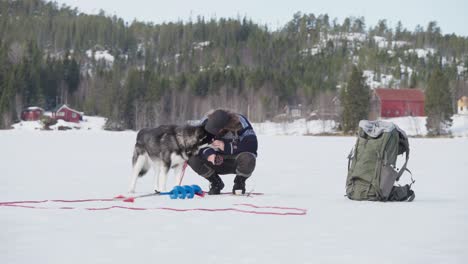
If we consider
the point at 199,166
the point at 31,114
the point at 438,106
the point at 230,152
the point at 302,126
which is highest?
the point at 438,106

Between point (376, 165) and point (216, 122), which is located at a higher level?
point (216, 122)

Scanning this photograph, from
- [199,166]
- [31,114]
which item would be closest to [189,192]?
[199,166]

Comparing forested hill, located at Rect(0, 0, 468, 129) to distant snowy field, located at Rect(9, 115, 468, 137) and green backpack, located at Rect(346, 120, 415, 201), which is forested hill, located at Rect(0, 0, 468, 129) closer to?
distant snowy field, located at Rect(9, 115, 468, 137)

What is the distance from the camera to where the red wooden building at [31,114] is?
75.7 metres

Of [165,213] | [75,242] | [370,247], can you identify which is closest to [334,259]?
[370,247]

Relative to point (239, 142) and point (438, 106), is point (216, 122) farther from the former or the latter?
point (438, 106)

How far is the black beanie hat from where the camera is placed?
22.7ft

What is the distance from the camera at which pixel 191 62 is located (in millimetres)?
121125

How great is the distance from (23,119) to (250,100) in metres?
32.2

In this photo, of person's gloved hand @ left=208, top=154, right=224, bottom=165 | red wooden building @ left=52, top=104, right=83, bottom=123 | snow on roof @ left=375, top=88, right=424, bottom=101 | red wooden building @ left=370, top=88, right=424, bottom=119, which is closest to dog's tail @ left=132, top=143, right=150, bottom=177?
person's gloved hand @ left=208, top=154, right=224, bottom=165

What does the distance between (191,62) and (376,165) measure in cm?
11560

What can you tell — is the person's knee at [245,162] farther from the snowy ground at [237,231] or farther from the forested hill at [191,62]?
the forested hill at [191,62]

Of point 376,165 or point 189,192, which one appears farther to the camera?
point 189,192

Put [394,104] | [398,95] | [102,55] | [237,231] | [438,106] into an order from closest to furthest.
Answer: [237,231]
[438,106]
[394,104]
[398,95]
[102,55]
